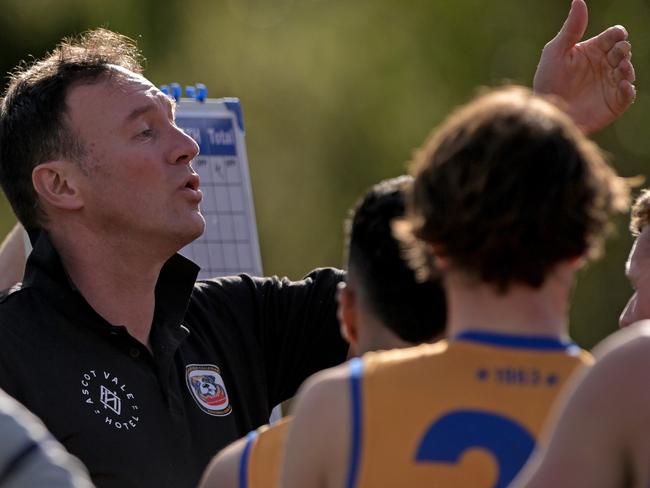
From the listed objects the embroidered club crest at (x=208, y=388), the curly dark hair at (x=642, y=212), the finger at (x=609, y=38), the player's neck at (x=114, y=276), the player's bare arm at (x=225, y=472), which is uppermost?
the finger at (x=609, y=38)

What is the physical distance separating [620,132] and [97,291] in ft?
34.5

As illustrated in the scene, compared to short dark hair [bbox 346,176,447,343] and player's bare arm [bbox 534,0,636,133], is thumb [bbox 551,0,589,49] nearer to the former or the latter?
player's bare arm [bbox 534,0,636,133]

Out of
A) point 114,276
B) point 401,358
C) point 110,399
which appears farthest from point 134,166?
point 401,358

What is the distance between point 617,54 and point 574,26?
13cm

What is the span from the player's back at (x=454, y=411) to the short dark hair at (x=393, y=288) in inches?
11.8

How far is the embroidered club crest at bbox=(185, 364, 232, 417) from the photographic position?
11.3 feet

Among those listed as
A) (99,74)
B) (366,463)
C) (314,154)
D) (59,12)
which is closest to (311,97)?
(314,154)

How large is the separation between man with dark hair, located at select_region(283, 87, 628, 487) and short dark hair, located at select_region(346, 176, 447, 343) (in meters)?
0.25

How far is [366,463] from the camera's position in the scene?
1.87m

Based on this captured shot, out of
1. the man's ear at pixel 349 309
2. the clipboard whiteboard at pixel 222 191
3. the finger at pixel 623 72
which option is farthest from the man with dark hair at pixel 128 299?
the man's ear at pixel 349 309

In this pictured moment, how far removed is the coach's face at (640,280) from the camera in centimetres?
308

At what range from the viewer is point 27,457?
156 cm

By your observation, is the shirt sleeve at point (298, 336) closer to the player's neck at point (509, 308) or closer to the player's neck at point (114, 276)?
the player's neck at point (114, 276)

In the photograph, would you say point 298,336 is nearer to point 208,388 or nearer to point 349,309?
point 208,388
